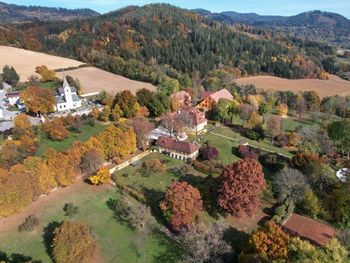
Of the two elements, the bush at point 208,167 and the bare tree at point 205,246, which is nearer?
the bare tree at point 205,246

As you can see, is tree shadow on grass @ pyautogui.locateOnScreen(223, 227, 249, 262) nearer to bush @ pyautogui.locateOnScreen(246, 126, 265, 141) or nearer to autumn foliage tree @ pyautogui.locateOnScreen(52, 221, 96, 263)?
autumn foliage tree @ pyautogui.locateOnScreen(52, 221, 96, 263)

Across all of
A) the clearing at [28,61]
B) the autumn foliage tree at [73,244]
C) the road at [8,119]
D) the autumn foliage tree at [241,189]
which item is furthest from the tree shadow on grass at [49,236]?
the clearing at [28,61]

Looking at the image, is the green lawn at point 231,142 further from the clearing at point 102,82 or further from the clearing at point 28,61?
the clearing at point 28,61

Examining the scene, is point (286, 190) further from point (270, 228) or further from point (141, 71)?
point (141, 71)

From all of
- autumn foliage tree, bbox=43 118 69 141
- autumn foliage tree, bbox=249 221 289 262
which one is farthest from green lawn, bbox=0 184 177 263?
autumn foliage tree, bbox=43 118 69 141

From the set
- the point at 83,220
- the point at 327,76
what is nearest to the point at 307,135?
the point at 83,220

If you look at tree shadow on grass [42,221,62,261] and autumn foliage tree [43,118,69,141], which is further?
autumn foliage tree [43,118,69,141]
